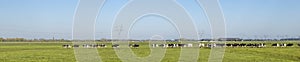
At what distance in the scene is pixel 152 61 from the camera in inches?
1231

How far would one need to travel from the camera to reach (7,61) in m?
34.2

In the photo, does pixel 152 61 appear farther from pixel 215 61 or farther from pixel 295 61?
pixel 295 61

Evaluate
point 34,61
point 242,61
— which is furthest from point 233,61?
point 34,61

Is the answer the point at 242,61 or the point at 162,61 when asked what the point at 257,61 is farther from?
the point at 162,61

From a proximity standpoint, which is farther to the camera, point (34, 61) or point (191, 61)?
point (34, 61)

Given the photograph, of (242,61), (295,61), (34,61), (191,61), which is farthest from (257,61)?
(34,61)

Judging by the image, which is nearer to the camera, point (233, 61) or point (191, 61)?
point (191, 61)

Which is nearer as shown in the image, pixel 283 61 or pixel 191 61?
pixel 191 61

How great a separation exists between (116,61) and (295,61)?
14243mm

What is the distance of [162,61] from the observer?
32.8 metres

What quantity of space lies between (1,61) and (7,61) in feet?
1.73

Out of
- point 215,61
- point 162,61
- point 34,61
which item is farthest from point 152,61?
point 34,61

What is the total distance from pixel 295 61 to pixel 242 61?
452cm

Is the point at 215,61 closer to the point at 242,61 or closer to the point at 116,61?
the point at 242,61
